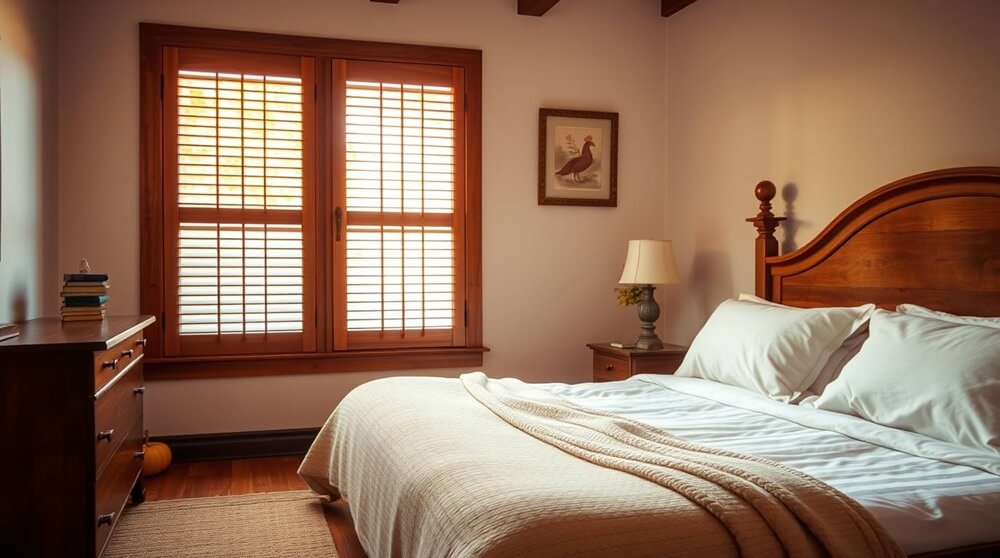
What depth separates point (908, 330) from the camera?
2.46 metres

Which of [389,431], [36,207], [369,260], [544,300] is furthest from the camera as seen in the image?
[544,300]

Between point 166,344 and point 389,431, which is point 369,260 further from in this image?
point 389,431

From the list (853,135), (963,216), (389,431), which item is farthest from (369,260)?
(963,216)

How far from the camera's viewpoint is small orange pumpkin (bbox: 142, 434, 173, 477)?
12.0ft

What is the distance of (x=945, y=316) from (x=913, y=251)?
1.08 ft

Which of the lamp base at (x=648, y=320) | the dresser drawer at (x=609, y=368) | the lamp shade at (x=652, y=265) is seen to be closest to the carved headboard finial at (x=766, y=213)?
the lamp shade at (x=652, y=265)

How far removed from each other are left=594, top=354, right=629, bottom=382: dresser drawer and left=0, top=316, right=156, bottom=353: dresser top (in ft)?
7.26

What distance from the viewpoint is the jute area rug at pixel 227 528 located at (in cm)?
275

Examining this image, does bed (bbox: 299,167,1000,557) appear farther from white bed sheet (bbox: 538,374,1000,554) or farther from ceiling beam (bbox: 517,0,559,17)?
ceiling beam (bbox: 517,0,559,17)

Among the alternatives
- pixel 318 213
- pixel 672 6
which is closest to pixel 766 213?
pixel 672 6

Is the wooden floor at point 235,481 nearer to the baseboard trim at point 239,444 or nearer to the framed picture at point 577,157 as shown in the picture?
the baseboard trim at point 239,444

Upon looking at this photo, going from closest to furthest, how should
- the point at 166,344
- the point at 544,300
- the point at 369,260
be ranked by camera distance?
the point at 166,344 → the point at 369,260 → the point at 544,300

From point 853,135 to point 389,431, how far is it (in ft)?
7.44

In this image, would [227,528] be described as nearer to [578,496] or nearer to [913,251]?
[578,496]
